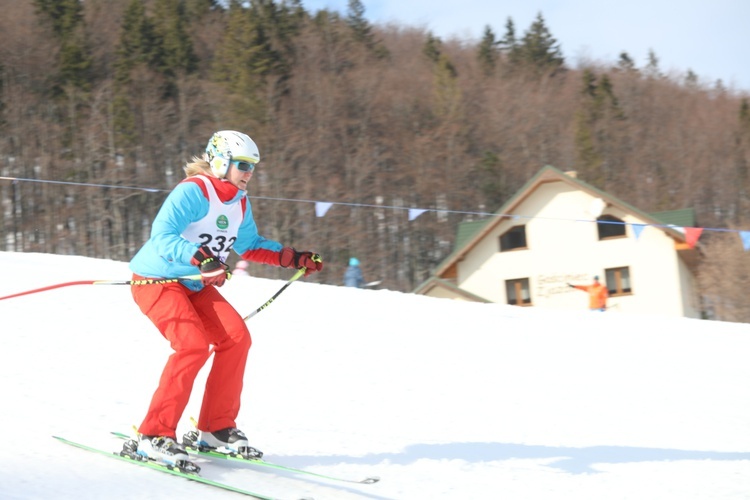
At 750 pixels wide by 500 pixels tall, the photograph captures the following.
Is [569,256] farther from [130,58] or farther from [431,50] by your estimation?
[431,50]

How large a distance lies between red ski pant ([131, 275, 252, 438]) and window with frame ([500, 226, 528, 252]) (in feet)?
98.6

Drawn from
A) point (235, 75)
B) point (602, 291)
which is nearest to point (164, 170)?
point (235, 75)

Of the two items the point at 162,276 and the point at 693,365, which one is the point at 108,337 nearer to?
the point at 162,276

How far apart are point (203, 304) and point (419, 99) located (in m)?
49.8

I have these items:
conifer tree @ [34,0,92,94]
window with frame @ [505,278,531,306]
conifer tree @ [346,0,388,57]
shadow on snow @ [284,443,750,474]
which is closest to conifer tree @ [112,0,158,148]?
conifer tree @ [34,0,92,94]

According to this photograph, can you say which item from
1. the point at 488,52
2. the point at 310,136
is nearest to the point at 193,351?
the point at 310,136

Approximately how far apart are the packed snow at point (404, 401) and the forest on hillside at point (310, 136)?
1076 inches

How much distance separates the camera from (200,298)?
450cm

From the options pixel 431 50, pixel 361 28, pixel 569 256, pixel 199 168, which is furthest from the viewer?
pixel 431 50

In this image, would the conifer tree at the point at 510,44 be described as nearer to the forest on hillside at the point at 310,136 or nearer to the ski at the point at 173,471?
the forest on hillside at the point at 310,136

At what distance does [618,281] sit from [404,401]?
29.0 meters

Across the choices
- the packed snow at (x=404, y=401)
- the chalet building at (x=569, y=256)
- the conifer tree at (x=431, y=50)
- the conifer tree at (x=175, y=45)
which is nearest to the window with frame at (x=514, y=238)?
the chalet building at (x=569, y=256)

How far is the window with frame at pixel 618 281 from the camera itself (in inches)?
1319

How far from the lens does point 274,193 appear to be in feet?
139
